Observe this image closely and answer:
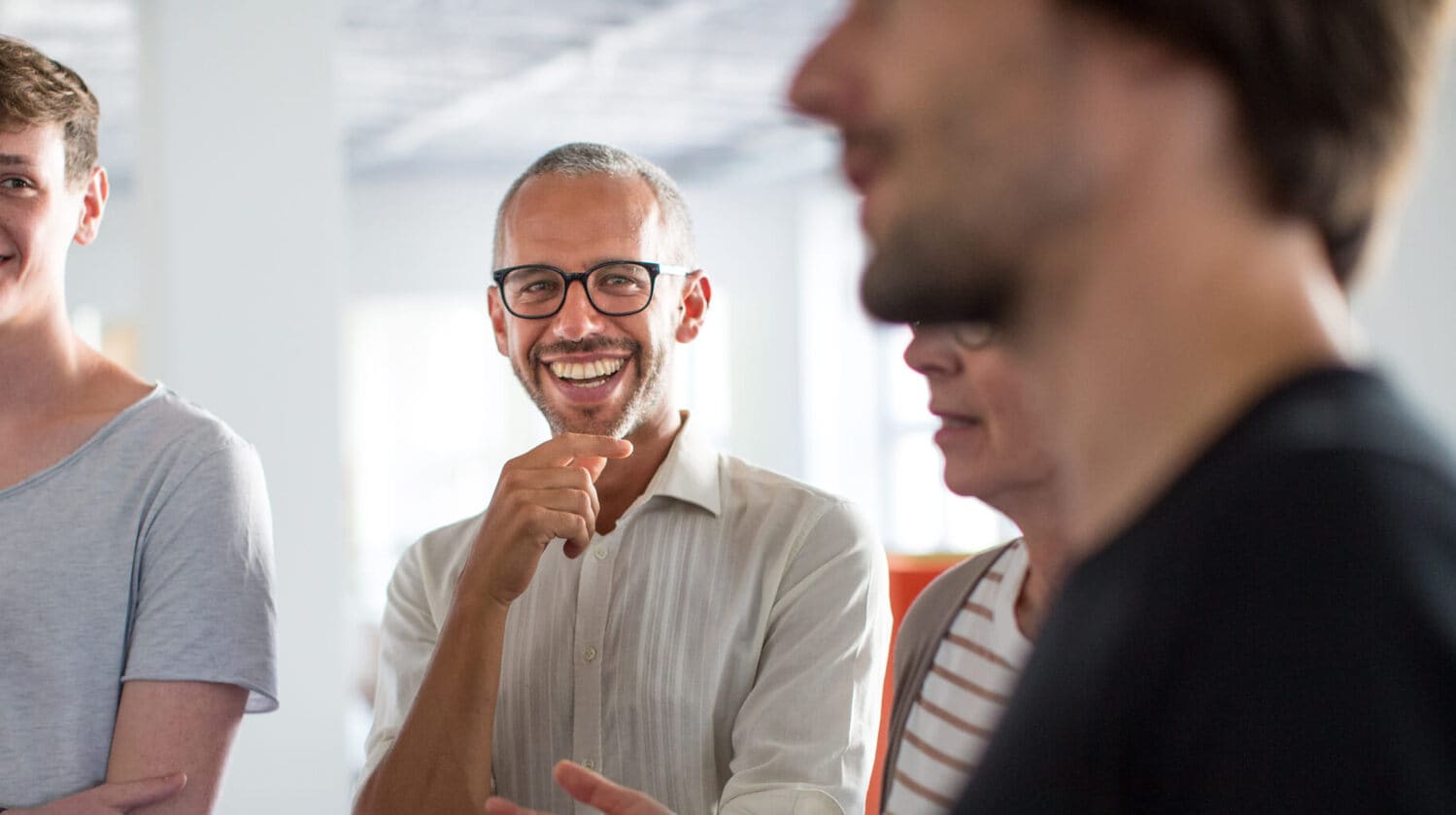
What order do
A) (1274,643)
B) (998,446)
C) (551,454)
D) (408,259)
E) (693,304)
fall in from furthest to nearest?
(408,259) → (693,304) → (551,454) → (998,446) → (1274,643)

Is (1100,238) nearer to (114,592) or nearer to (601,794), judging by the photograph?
(601,794)

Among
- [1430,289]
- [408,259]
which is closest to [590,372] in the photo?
[1430,289]

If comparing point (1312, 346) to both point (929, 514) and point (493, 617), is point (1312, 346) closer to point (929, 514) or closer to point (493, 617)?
point (493, 617)

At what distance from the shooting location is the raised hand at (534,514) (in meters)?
1.64

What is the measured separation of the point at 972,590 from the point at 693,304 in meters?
0.80

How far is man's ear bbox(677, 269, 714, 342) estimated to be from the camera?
6.64 feet

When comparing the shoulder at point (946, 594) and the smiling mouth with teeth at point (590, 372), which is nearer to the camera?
the shoulder at point (946, 594)

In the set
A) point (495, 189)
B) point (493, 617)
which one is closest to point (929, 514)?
point (495, 189)

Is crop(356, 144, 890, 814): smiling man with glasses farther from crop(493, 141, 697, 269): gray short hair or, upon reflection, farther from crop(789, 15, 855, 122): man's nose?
crop(789, 15, 855, 122): man's nose

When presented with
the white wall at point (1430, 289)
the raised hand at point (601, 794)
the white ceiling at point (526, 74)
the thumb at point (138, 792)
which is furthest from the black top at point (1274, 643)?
the white ceiling at point (526, 74)

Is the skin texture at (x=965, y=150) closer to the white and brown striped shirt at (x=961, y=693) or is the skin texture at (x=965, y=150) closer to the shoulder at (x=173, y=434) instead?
the white and brown striped shirt at (x=961, y=693)

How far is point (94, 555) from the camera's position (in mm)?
1676

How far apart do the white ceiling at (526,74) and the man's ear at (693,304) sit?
4.12 m

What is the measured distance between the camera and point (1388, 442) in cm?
50
